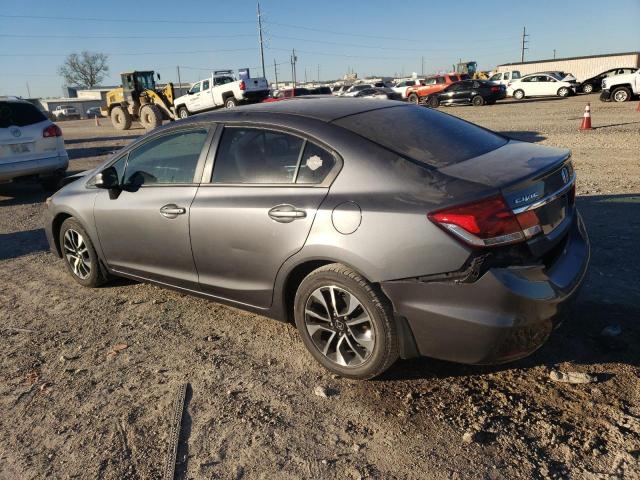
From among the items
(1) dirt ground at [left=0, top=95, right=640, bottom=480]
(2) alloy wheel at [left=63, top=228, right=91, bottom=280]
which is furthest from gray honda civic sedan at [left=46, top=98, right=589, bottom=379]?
(2) alloy wheel at [left=63, top=228, right=91, bottom=280]

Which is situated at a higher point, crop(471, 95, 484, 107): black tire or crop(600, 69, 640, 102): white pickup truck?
crop(600, 69, 640, 102): white pickup truck

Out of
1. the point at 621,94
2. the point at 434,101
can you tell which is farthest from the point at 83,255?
the point at 434,101

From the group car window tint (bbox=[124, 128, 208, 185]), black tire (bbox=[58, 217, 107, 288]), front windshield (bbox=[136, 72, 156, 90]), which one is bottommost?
black tire (bbox=[58, 217, 107, 288])

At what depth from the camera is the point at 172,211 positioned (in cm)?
375

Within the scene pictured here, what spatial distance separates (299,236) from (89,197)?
2416mm

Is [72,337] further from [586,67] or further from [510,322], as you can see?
[586,67]

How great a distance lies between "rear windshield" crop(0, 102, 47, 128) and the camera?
8.82 meters

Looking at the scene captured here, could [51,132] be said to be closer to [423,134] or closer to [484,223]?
[423,134]

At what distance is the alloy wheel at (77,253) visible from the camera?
4.76 m

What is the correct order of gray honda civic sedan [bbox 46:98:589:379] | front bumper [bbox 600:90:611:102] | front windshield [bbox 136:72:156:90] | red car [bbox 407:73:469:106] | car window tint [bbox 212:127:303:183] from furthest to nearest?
red car [bbox 407:73:469:106] < front windshield [bbox 136:72:156:90] < front bumper [bbox 600:90:611:102] < car window tint [bbox 212:127:303:183] < gray honda civic sedan [bbox 46:98:589:379]

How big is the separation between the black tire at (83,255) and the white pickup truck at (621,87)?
992 inches

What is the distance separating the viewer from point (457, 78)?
35188mm

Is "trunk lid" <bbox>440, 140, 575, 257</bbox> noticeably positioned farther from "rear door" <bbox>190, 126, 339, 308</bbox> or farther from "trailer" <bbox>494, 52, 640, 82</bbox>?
"trailer" <bbox>494, 52, 640, 82</bbox>

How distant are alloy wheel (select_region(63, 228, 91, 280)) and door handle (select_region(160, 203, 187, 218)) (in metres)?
1.29
